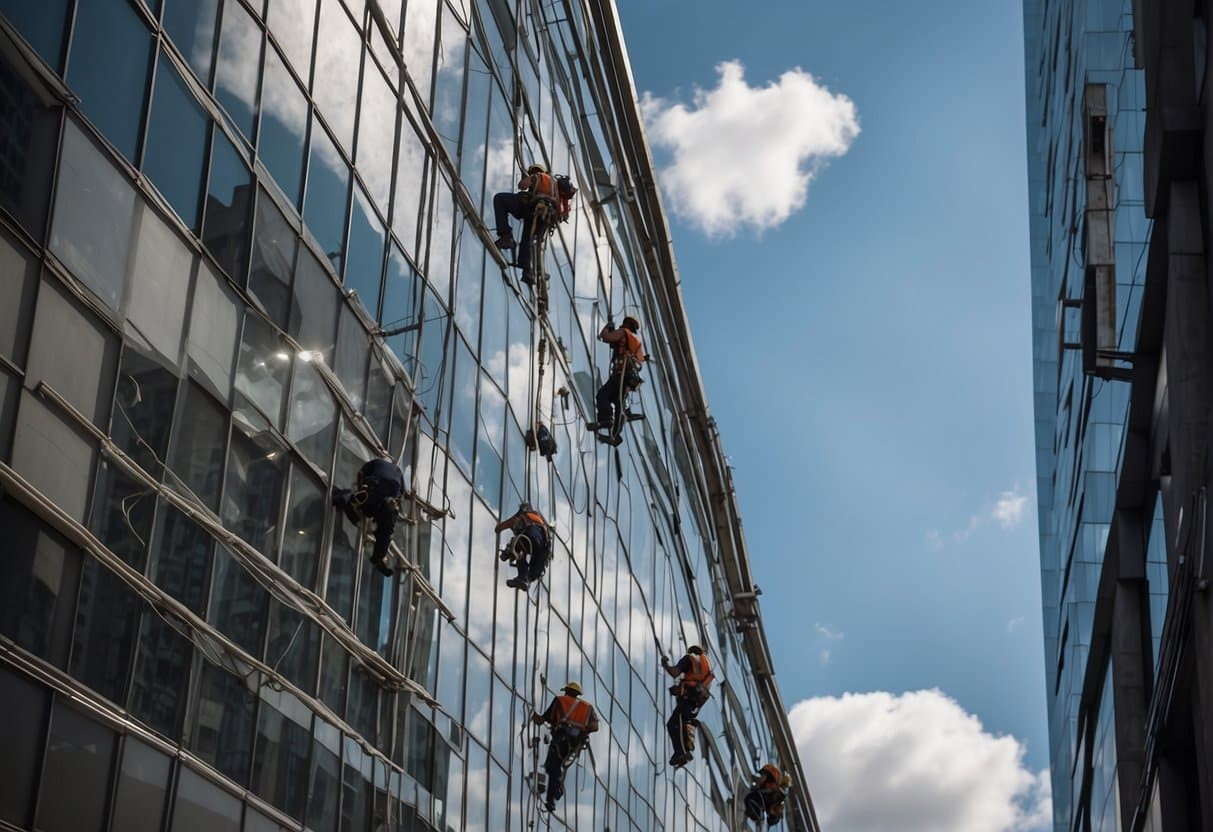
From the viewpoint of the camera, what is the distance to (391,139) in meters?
20.9

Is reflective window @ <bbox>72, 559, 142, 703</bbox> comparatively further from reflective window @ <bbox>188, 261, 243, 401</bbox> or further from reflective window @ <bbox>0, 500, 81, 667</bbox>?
reflective window @ <bbox>188, 261, 243, 401</bbox>

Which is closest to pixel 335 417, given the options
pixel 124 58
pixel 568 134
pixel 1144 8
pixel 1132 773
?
pixel 124 58

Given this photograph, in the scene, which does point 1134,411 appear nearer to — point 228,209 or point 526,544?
point 526,544

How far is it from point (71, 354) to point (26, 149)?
1.61 meters

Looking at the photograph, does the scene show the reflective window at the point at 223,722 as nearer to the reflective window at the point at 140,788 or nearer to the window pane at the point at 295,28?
the reflective window at the point at 140,788

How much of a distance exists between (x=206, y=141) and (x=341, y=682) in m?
6.41

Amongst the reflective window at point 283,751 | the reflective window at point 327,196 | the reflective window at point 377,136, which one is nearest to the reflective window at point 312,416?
the reflective window at point 327,196

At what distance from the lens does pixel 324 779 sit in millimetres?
17484

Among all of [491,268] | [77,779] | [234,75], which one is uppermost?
[491,268]

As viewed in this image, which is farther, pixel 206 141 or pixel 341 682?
pixel 341 682

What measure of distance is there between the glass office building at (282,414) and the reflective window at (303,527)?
0.07 m

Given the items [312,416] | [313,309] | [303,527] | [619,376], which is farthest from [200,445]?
[619,376]

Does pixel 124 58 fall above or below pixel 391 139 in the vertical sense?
below

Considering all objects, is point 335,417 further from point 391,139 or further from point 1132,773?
point 1132,773
